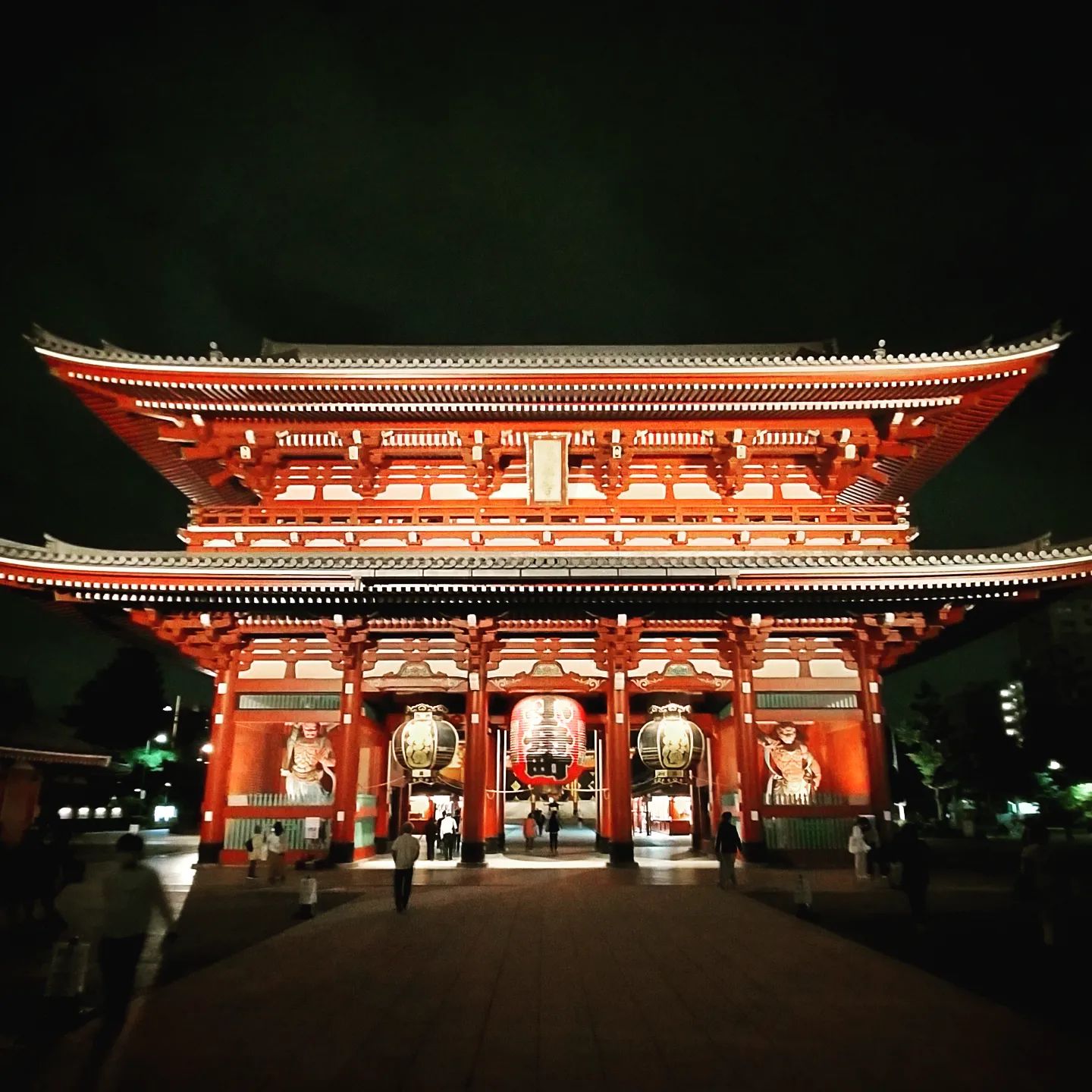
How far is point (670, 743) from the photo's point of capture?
1827 centimetres

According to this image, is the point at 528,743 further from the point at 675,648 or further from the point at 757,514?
the point at 757,514

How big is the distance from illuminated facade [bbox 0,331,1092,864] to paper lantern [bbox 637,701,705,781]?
3.6 inches

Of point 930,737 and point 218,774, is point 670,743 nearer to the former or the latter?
point 218,774

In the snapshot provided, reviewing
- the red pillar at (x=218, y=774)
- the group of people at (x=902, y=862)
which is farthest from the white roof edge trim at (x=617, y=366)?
the group of people at (x=902, y=862)

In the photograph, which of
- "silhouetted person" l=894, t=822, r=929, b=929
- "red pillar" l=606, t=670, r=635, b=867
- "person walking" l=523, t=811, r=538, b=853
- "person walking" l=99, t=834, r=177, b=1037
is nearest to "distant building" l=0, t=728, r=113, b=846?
"person walking" l=523, t=811, r=538, b=853

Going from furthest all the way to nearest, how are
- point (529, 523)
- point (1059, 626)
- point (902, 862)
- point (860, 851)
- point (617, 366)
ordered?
point (1059, 626) → point (529, 523) → point (617, 366) → point (860, 851) → point (902, 862)

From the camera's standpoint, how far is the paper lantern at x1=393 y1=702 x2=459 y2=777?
59.6 feet

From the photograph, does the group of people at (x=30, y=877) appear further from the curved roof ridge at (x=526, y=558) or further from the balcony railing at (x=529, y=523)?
the balcony railing at (x=529, y=523)

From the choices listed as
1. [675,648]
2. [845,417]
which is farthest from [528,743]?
[845,417]

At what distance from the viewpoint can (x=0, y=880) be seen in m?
13.4

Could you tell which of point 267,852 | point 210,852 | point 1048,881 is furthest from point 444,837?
point 1048,881

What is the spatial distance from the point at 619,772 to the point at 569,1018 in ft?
39.3

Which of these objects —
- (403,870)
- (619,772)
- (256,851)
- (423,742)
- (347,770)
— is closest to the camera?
(403,870)

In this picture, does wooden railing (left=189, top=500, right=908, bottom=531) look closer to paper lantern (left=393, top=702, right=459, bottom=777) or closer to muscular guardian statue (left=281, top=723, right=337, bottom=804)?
paper lantern (left=393, top=702, right=459, bottom=777)
